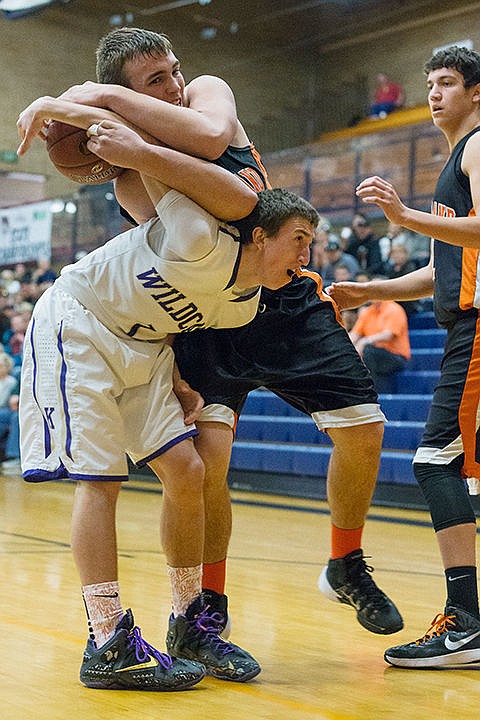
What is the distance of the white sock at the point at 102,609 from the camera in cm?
252

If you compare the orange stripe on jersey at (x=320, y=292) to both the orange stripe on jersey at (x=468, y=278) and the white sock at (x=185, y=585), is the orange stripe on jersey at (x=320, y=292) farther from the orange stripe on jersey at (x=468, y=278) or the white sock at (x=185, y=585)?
the white sock at (x=185, y=585)

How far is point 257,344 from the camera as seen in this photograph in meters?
2.92

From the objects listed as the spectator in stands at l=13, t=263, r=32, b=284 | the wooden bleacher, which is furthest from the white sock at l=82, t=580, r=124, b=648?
the spectator in stands at l=13, t=263, r=32, b=284

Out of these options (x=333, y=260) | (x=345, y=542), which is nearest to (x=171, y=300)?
(x=345, y=542)

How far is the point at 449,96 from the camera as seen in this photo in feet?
9.86

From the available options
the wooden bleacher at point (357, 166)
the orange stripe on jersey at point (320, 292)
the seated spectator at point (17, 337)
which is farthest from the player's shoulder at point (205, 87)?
the seated spectator at point (17, 337)

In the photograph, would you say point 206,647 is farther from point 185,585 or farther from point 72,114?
point 72,114

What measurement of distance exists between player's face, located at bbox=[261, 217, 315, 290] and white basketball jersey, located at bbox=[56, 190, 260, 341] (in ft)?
0.30

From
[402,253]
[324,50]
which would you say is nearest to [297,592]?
[402,253]

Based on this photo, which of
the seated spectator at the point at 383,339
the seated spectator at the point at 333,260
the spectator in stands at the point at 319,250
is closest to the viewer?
the seated spectator at the point at 383,339

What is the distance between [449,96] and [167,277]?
1.12 meters

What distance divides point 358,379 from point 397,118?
535 inches

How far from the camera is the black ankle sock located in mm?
2867

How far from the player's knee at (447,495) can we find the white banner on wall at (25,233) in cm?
1170
